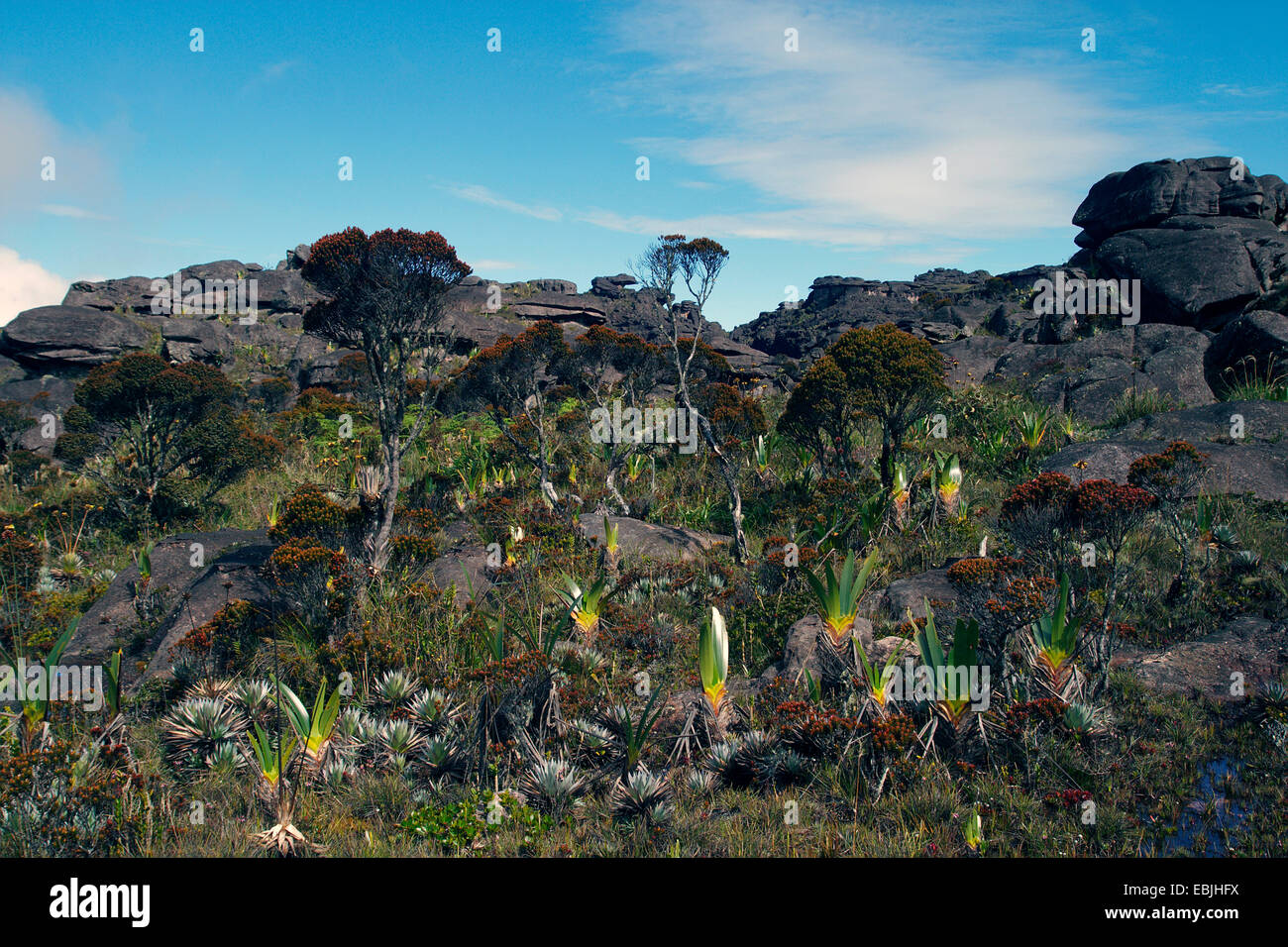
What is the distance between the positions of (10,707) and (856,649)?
6701 mm

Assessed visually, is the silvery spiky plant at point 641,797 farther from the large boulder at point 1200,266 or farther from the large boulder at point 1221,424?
the large boulder at point 1200,266

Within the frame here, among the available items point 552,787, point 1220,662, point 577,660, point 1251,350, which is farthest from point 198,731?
point 1251,350

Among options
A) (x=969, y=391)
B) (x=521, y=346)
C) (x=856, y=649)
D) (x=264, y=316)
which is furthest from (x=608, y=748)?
(x=264, y=316)

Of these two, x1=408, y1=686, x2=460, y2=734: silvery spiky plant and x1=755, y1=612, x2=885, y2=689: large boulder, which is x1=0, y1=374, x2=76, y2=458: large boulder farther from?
x1=755, y1=612, x2=885, y2=689: large boulder

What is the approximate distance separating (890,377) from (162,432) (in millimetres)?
12933

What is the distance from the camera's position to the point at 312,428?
19.5m

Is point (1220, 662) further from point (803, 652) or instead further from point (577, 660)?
point (577, 660)

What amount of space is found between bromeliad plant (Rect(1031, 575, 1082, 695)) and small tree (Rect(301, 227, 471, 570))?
7046 millimetres

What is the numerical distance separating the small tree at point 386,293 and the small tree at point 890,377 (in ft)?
19.9

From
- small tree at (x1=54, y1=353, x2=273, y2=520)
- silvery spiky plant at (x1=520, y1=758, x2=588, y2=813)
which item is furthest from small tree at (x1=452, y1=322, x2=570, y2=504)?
silvery spiky plant at (x1=520, y1=758, x2=588, y2=813)

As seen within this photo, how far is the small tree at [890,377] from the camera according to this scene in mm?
10414

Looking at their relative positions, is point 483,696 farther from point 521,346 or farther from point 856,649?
point 521,346

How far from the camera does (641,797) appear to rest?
173 inches

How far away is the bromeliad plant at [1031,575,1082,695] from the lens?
4.91 m
